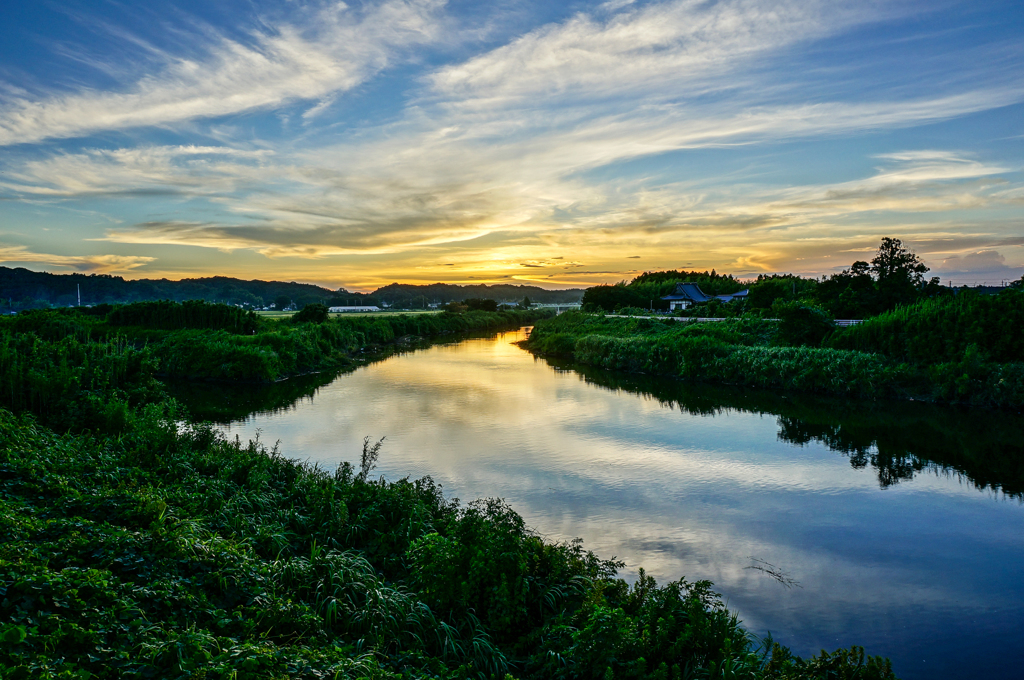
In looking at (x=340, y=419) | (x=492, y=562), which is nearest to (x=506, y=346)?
→ (x=340, y=419)

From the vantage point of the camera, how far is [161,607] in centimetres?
532

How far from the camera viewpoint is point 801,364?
28750 mm

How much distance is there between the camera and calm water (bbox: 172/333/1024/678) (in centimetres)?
851

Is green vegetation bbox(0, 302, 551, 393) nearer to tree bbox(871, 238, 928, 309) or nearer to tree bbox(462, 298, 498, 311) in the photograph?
tree bbox(871, 238, 928, 309)

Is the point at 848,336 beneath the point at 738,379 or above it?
above

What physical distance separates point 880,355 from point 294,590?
29320 millimetres

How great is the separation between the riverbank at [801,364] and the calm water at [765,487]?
1.65m

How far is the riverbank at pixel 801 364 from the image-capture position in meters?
23.4

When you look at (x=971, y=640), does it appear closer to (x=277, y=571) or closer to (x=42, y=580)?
(x=277, y=571)

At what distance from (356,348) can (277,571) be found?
44651 millimetres

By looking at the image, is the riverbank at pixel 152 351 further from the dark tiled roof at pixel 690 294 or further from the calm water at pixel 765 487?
the dark tiled roof at pixel 690 294

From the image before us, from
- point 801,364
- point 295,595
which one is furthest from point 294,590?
point 801,364

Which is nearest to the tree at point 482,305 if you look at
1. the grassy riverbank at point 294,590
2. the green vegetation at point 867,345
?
the green vegetation at point 867,345

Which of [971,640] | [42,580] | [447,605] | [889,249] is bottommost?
[971,640]
